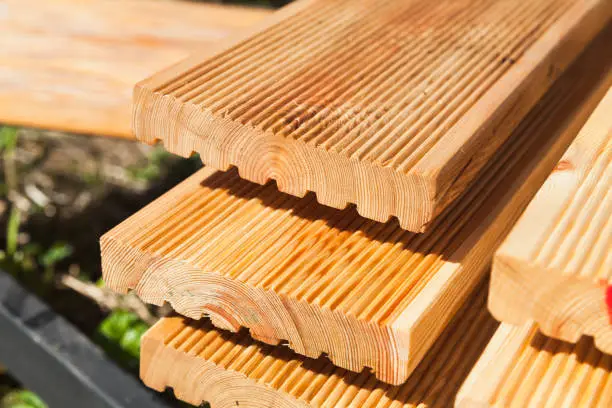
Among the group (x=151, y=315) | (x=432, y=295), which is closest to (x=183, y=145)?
(x=432, y=295)

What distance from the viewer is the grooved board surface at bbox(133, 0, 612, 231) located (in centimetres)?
100

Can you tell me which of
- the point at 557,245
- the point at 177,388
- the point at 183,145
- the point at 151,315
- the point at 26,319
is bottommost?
the point at 151,315

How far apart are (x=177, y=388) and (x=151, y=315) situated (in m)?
1.17

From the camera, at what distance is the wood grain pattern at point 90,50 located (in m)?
1.82

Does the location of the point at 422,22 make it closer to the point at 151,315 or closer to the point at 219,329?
the point at 219,329

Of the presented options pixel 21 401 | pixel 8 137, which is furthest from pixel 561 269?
pixel 8 137

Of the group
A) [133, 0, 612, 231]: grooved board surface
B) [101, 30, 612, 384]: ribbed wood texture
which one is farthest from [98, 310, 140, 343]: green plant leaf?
[133, 0, 612, 231]: grooved board surface

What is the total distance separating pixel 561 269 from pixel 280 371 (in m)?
0.43

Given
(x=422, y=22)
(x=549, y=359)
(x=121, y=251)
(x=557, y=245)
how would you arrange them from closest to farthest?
1. (x=557, y=245)
2. (x=549, y=359)
3. (x=121, y=251)
4. (x=422, y=22)

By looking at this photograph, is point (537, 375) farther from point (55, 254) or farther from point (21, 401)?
point (55, 254)

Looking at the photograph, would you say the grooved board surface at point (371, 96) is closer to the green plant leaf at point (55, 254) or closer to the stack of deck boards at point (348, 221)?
the stack of deck boards at point (348, 221)

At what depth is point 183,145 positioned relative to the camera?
3.67 feet

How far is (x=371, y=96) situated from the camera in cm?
117

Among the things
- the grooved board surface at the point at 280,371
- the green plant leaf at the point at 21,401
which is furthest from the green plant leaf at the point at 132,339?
the grooved board surface at the point at 280,371
